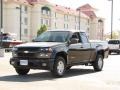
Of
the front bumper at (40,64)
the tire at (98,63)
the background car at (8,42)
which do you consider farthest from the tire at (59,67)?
the background car at (8,42)

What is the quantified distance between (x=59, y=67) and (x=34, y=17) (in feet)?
293

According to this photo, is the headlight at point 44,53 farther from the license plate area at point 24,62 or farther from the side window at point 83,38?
the side window at point 83,38

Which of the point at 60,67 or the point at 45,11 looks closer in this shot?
the point at 60,67

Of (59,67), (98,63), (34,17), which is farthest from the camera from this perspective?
(34,17)

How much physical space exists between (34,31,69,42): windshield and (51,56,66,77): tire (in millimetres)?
950

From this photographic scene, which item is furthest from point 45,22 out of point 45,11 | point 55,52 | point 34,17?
point 55,52

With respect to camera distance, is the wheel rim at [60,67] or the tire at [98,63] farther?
the tire at [98,63]

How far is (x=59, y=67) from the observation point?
16484mm

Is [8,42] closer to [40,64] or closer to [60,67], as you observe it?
[60,67]

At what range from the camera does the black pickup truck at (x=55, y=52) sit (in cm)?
1593

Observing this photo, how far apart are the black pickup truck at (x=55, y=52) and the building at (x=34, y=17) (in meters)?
61.7

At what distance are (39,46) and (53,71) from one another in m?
1.04

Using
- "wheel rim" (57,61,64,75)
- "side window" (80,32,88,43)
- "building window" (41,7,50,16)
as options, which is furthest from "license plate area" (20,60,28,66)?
"building window" (41,7,50,16)

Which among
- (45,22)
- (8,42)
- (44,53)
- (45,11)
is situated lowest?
(8,42)
